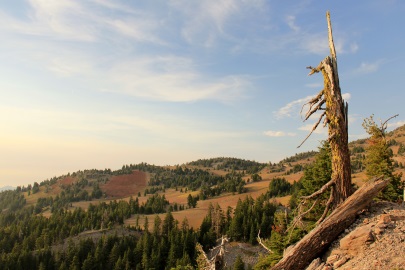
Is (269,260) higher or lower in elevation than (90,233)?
higher

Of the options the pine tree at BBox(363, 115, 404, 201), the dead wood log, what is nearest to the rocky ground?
the dead wood log

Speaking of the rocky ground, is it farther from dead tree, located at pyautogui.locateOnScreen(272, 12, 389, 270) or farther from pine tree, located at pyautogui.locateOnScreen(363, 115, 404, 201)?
pine tree, located at pyautogui.locateOnScreen(363, 115, 404, 201)

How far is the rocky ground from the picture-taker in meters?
11.5

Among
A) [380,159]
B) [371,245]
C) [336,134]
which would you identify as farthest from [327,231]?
[380,159]

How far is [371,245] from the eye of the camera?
41.2ft

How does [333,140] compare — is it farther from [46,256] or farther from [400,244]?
[46,256]

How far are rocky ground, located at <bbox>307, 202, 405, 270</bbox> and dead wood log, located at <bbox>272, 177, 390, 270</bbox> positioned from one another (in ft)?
1.20

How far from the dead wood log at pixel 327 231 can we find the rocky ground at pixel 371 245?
1.20 feet

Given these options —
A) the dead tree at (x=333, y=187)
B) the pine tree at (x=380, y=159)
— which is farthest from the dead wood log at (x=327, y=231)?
the pine tree at (x=380, y=159)

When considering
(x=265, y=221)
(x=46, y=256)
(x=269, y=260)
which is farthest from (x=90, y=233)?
(x=269, y=260)

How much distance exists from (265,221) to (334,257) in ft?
387

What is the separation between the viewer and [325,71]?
51.4 feet

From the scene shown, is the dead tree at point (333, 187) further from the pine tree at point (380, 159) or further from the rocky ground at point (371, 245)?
the pine tree at point (380, 159)

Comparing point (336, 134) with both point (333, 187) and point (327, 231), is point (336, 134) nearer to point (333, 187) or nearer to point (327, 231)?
point (333, 187)
